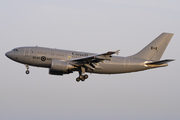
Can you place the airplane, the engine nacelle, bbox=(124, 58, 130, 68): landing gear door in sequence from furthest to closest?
bbox=(124, 58, 130, 68): landing gear door
the airplane
the engine nacelle

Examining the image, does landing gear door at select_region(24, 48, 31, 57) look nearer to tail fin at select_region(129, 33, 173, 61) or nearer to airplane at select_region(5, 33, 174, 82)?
airplane at select_region(5, 33, 174, 82)

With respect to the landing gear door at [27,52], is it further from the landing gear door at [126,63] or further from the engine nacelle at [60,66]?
the landing gear door at [126,63]

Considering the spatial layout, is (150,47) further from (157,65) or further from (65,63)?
(65,63)

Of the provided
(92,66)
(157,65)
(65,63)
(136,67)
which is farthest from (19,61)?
(157,65)

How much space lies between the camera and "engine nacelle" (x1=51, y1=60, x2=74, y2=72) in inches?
1608

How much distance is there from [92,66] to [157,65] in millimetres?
9029

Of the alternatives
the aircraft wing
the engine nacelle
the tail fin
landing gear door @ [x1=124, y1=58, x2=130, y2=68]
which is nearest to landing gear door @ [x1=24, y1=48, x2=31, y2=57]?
the engine nacelle

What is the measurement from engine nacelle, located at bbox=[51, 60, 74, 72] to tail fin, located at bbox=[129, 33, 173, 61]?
10.2 meters

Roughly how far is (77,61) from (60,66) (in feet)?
7.50


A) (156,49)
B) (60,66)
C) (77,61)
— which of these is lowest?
(60,66)

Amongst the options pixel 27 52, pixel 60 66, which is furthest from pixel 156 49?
pixel 27 52

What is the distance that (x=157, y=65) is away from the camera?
4394 cm

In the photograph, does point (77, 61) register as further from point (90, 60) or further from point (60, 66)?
point (60, 66)

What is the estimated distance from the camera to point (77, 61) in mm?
41344
